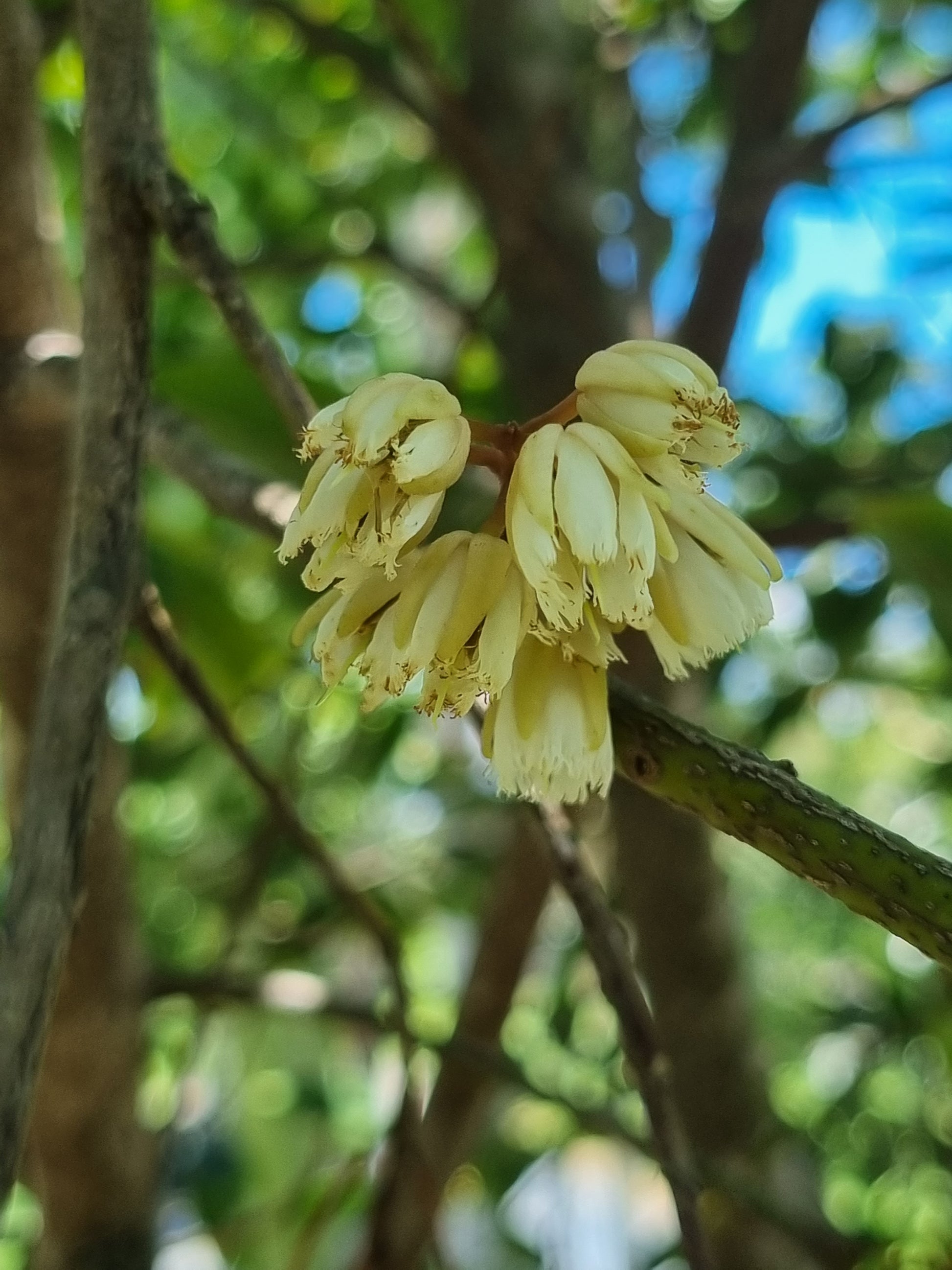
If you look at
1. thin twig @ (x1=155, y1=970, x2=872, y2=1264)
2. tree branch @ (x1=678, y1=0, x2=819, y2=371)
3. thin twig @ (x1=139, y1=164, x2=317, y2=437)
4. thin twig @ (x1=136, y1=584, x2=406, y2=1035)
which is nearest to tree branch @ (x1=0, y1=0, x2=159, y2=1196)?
thin twig @ (x1=139, y1=164, x2=317, y2=437)

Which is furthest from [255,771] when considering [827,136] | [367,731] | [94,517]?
[827,136]

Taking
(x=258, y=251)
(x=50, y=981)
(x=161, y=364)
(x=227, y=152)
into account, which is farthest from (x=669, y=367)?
(x=227, y=152)

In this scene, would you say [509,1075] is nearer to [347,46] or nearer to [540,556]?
[540,556]

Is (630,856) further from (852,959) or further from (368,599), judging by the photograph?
(852,959)

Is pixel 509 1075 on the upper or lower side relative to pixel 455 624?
lower

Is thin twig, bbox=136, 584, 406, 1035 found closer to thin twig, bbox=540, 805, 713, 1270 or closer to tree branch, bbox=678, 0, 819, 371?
thin twig, bbox=540, 805, 713, 1270
